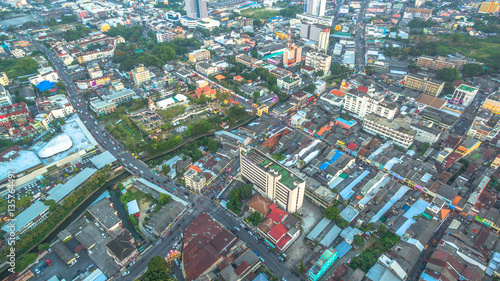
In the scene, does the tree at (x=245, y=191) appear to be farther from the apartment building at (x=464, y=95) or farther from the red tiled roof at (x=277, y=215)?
the apartment building at (x=464, y=95)

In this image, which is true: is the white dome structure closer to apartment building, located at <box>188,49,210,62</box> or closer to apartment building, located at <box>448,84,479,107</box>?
apartment building, located at <box>188,49,210,62</box>

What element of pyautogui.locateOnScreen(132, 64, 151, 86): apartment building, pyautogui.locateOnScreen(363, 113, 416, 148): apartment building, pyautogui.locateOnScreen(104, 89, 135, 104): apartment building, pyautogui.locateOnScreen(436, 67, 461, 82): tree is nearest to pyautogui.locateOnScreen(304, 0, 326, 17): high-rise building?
pyautogui.locateOnScreen(436, 67, 461, 82): tree

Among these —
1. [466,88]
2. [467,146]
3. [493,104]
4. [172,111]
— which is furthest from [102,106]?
[493,104]

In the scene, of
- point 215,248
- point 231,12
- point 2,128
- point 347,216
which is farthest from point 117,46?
point 347,216

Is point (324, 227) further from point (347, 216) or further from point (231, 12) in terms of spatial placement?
point (231, 12)

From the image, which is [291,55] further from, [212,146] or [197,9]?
[197,9]

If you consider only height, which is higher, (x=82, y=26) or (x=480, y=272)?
(x=82, y=26)
